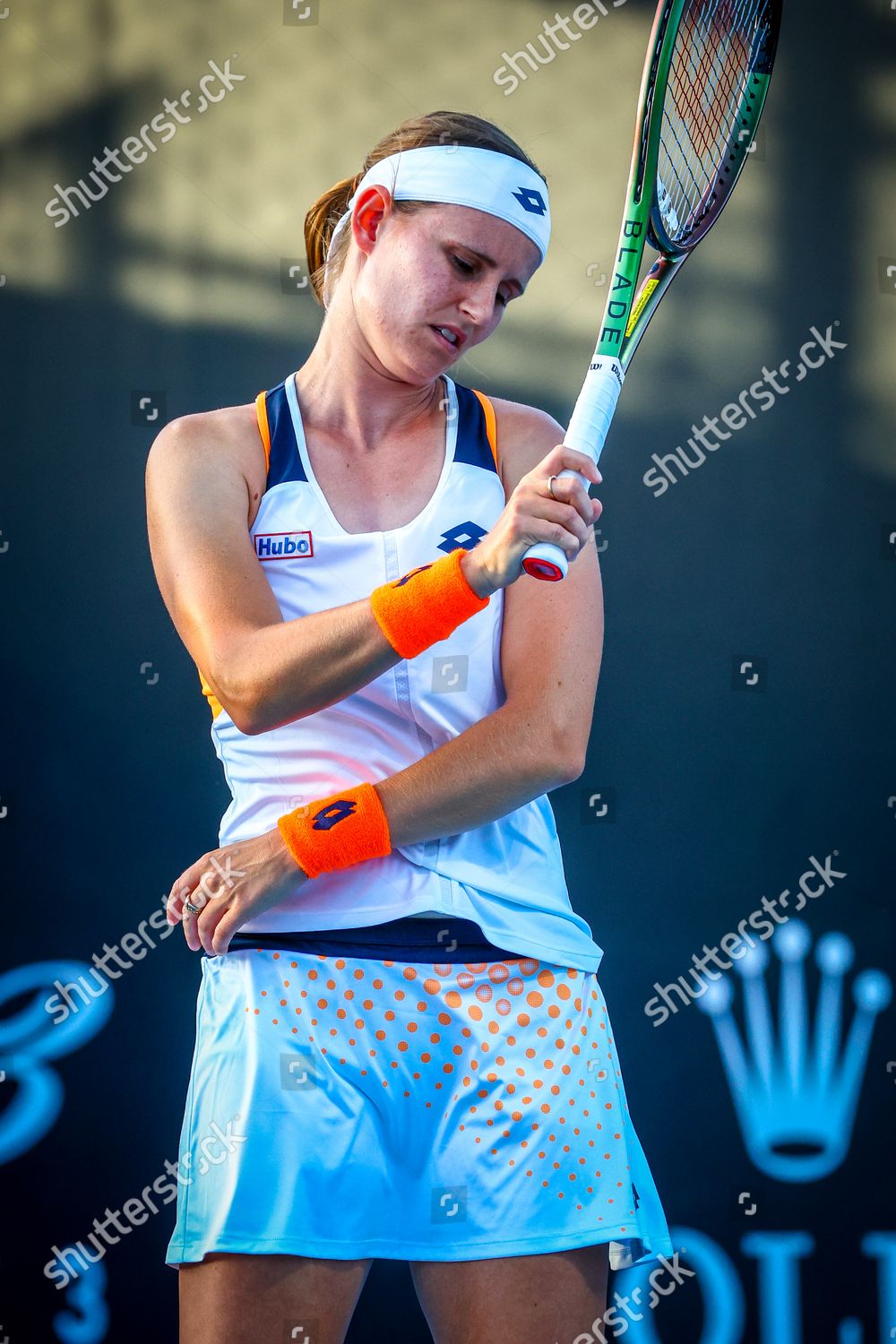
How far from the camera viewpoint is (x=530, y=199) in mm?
1323

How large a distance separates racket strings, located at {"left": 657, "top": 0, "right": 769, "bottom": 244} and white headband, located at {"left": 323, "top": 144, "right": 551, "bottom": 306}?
133 millimetres

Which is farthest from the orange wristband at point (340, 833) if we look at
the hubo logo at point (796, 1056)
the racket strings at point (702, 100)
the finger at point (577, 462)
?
the hubo logo at point (796, 1056)

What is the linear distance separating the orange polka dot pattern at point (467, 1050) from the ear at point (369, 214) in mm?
702

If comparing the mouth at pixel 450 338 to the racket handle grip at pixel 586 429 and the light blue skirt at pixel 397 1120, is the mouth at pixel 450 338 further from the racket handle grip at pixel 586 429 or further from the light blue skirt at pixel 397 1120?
the light blue skirt at pixel 397 1120

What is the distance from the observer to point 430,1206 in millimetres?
1200

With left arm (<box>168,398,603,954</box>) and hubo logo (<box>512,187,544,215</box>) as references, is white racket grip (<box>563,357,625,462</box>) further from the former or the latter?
hubo logo (<box>512,187,544,215</box>)

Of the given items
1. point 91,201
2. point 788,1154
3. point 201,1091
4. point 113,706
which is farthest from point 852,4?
point 201,1091

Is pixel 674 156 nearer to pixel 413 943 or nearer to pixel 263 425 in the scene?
pixel 263 425

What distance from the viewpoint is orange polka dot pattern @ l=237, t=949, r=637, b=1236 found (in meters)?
1.21

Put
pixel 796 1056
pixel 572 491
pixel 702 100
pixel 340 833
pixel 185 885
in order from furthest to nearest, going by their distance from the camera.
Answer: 1. pixel 796 1056
2. pixel 702 100
3. pixel 185 885
4. pixel 340 833
5. pixel 572 491

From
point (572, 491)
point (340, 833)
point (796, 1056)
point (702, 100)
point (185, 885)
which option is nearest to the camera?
point (572, 491)

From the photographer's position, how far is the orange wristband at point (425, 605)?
1115mm

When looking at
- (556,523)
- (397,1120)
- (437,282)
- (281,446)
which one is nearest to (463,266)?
(437,282)

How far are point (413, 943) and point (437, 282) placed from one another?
611 mm
